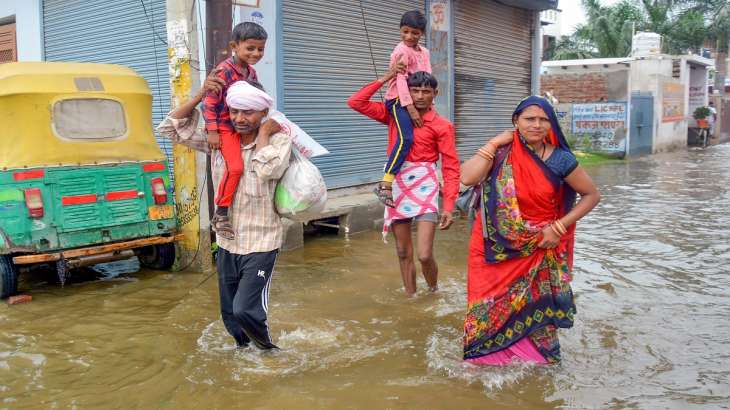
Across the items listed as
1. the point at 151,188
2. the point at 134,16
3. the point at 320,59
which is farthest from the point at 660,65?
the point at 151,188

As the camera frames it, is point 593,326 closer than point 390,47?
Yes

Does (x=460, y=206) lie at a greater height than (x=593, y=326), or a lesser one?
greater

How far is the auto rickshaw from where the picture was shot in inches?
216

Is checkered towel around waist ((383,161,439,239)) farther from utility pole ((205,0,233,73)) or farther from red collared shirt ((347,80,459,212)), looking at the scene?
utility pole ((205,0,233,73))

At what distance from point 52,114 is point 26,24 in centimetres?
598

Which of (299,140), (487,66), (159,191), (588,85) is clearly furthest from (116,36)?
(588,85)

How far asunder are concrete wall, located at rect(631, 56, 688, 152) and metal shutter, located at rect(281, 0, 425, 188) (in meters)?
15.9

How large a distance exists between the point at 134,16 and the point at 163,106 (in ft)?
4.07

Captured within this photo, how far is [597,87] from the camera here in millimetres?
22609

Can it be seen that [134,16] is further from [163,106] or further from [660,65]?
[660,65]

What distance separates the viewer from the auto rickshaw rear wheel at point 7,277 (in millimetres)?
5551

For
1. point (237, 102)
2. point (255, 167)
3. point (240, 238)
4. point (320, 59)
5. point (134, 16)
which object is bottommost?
point (240, 238)

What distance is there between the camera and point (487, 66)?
13031 millimetres

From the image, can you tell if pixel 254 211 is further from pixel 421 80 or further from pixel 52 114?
pixel 52 114
